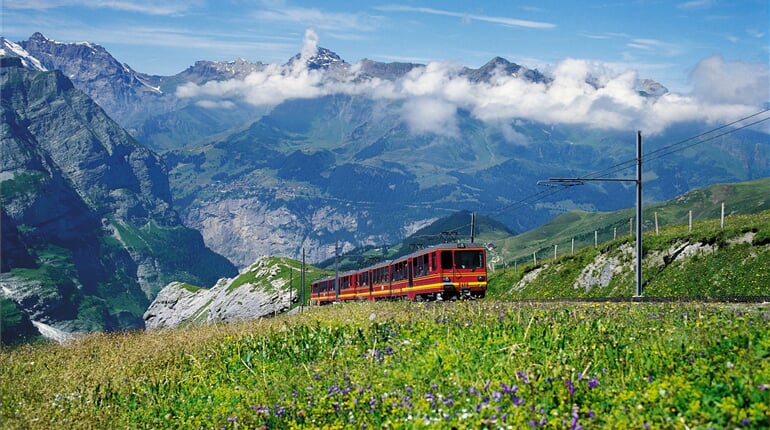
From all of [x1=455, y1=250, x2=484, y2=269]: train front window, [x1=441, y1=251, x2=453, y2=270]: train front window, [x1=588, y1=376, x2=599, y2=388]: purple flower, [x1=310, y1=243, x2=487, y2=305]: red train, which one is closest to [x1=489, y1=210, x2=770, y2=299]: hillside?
[x1=455, y1=250, x2=484, y2=269]: train front window

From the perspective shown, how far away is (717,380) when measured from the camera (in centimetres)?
932

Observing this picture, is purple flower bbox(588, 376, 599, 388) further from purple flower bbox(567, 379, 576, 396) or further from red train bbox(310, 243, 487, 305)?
red train bbox(310, 243, 487, 305)

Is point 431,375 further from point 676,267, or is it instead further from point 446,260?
point 676,267

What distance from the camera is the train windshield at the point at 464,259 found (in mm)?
44938

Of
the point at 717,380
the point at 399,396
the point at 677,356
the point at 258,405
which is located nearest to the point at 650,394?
the point at 717,380

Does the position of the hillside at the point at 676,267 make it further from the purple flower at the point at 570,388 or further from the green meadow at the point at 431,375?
the purple flower at the point at 570,388

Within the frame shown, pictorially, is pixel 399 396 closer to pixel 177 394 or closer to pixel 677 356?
pixel 677 356

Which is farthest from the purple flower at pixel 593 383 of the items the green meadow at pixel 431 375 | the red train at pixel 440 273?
the red train at pixel 440 273

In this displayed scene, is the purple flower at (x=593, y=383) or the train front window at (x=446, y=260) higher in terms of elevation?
the purple flower at (x=593, y=383)

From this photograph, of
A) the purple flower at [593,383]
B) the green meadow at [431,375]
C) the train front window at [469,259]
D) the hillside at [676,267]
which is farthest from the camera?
the train front window at [469,259]

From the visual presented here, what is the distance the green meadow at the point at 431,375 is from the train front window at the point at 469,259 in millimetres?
26256

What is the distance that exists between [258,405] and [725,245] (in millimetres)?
37273

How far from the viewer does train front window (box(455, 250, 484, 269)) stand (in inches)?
1794

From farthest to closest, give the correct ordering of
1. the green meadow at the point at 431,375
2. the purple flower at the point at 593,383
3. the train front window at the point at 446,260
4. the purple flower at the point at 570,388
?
the train front window at the point at 446,260
the purple flower at the point at 593,383
the purple flower at the point at 570,388
the green meadow at the point at 431,375
